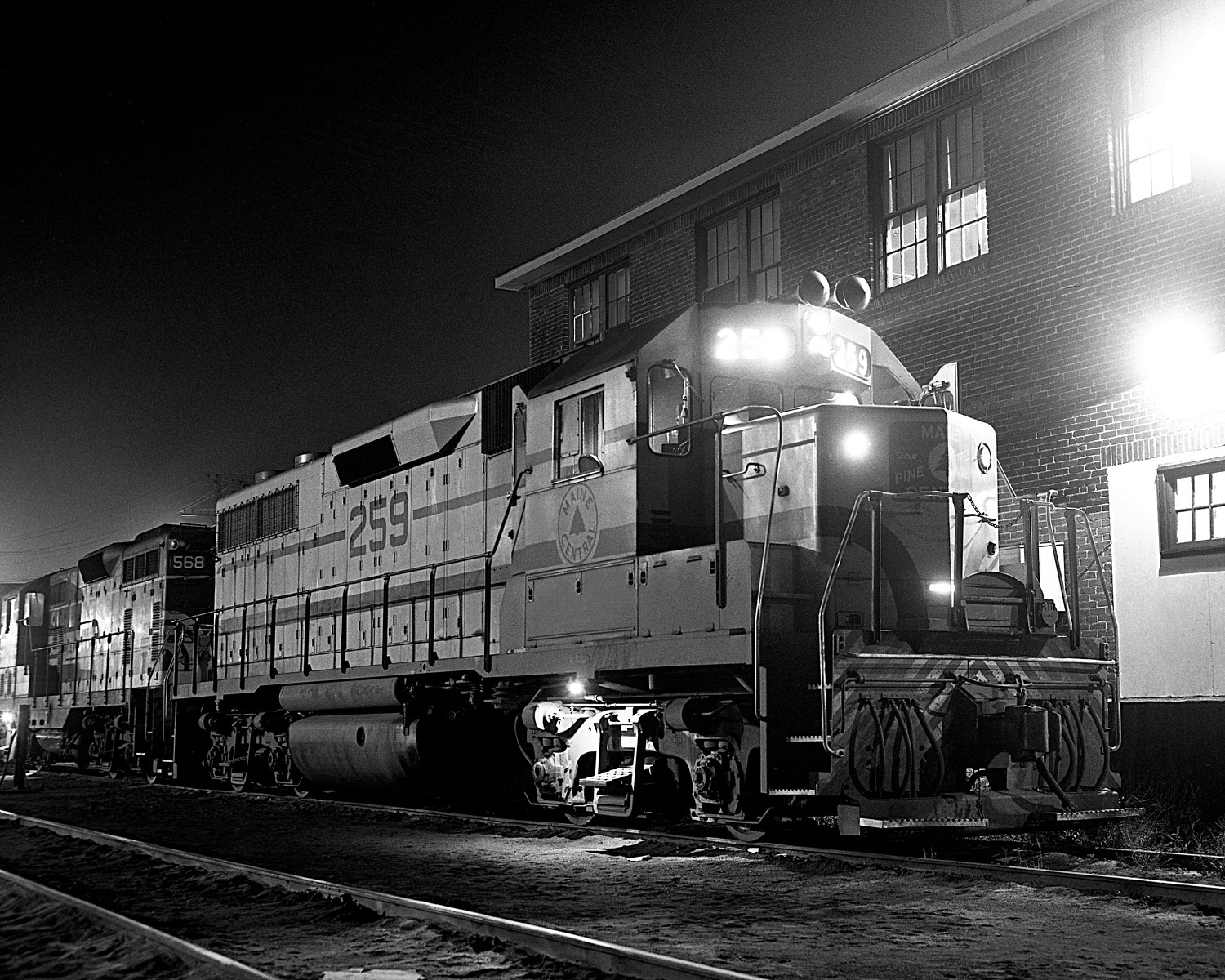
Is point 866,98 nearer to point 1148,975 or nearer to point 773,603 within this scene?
point 773,603

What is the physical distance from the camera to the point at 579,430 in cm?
959

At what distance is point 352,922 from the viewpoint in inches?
241

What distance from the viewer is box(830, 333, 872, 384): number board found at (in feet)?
30.1

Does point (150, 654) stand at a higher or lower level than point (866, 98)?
lower

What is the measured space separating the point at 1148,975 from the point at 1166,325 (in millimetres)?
7025

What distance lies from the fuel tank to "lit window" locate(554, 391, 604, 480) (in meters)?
3.08

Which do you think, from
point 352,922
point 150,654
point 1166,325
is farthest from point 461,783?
point 150,654

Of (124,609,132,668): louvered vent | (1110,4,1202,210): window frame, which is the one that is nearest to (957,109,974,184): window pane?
(1110,4,1202,210): window frame

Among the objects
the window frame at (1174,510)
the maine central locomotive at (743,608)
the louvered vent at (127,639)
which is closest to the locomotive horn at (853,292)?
the maine central locomotive at (743,608)

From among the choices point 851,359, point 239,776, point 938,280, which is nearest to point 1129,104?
point 938,280

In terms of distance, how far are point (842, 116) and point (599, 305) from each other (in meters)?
5.29

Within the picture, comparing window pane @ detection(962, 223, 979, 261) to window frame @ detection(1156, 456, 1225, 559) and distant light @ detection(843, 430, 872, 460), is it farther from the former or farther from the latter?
distant light @ detection(843, 430, 872, 460)

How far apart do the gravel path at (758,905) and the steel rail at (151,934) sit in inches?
8.3

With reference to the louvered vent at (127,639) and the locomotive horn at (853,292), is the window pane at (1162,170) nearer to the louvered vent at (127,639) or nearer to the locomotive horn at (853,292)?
the locomotive horn at (853,292)
